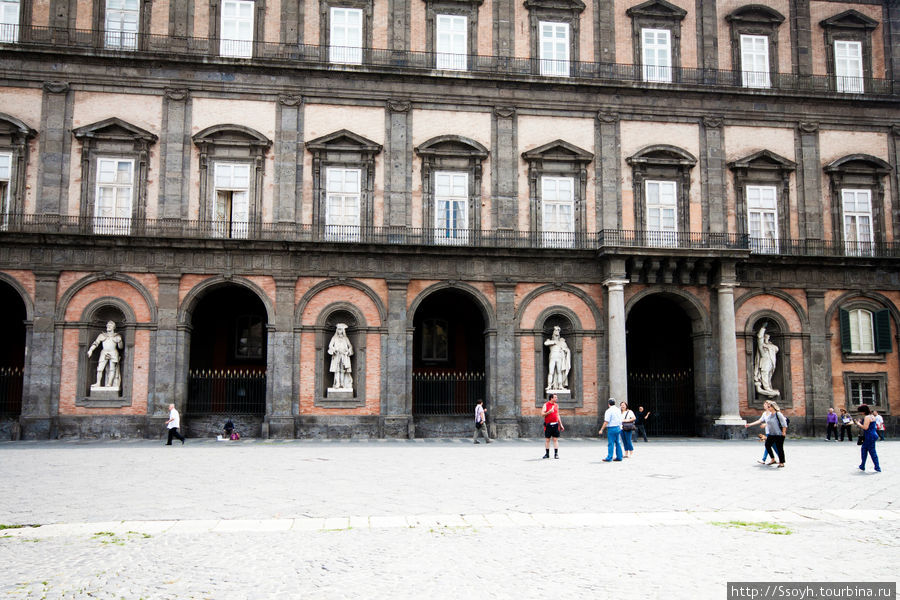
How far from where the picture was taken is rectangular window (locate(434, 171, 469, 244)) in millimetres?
27672

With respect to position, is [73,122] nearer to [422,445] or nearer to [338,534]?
[422,445]

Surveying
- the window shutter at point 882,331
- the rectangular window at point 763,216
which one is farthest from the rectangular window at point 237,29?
the window shutter at point 882,331

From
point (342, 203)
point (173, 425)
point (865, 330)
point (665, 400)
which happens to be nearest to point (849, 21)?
point (865, 330)

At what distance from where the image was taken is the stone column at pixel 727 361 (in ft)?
88.5

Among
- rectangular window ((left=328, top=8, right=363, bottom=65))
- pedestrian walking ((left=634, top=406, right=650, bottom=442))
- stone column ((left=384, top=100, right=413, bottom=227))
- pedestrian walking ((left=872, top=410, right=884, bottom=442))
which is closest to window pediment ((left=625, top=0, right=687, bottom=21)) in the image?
stone column ((left=384, top=100, right=413, bottom=227))

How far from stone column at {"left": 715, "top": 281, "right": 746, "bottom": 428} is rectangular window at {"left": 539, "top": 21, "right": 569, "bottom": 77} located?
998 centimetres

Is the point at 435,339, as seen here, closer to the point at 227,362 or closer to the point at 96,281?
the point at 227,362

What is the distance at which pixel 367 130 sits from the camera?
1091 inches

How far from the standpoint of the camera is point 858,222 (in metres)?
29.7

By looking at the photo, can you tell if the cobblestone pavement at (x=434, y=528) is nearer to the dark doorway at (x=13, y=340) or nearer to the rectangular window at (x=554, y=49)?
the dark doorway at (x=13, y=340)

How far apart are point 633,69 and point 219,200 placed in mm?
16116

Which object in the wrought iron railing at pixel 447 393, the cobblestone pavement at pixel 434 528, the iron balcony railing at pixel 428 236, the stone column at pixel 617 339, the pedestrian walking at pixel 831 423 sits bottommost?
the cobblestone pavement at pixel 434 528

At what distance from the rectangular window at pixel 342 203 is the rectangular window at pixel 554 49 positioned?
8269mm

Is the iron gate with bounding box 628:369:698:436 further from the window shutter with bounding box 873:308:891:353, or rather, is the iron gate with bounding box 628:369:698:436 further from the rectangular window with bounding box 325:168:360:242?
Result: the rectangular window with bounding box 325:168:360:242
